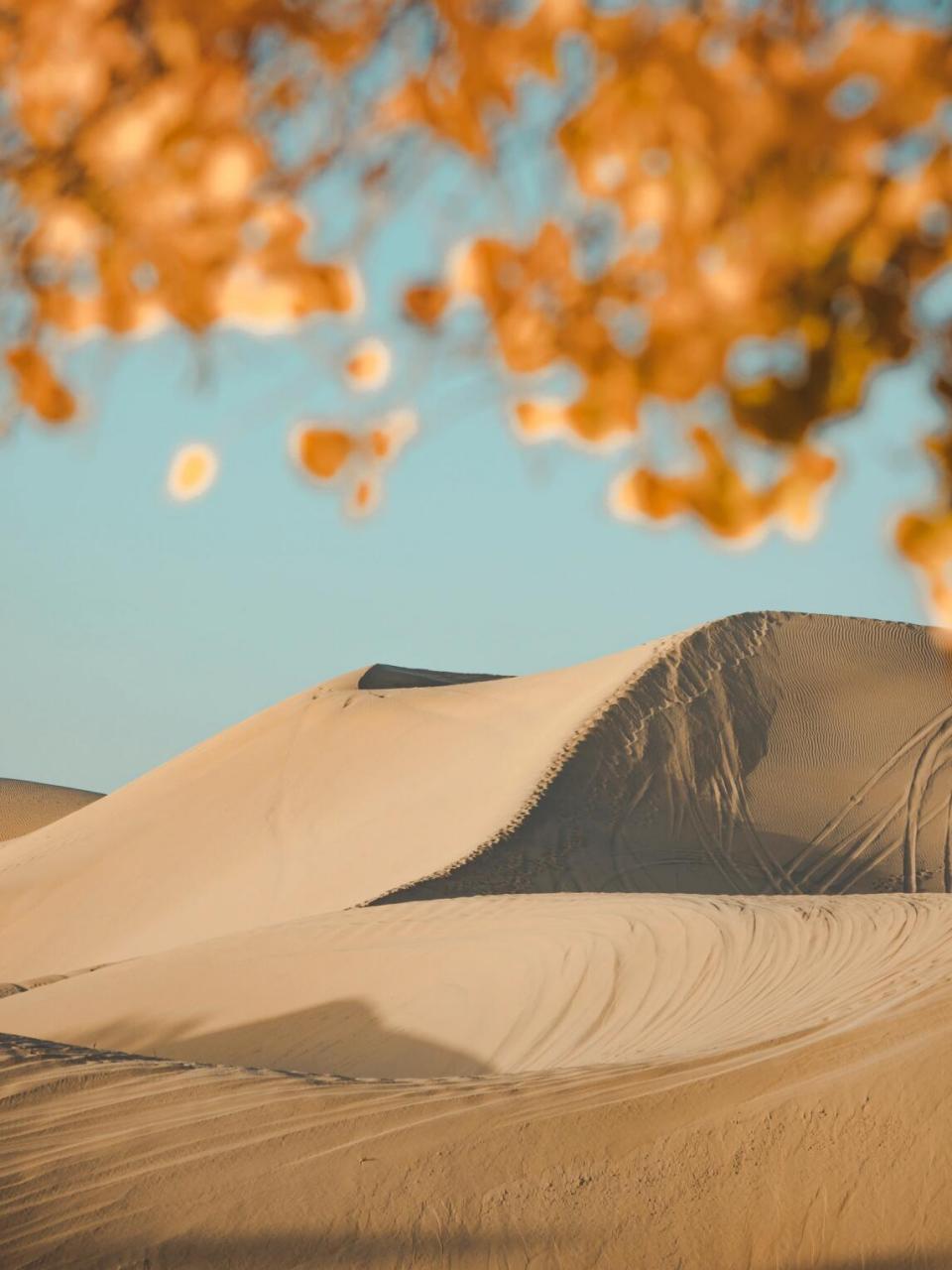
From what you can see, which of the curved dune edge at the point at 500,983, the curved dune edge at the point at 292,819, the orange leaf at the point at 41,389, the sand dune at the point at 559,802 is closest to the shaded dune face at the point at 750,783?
the sand dune at the point at 559,802

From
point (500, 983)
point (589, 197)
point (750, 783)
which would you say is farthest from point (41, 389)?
point (750, 783)

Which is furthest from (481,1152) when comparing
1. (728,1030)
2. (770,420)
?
(770,420)

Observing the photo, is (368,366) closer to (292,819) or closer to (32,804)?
(292,819)

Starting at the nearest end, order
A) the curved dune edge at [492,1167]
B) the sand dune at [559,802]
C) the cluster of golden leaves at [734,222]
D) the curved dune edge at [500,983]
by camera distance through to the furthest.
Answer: the cluster of golden leaves at [734,222]
the curved dune edge at [492,1167]
the curved dune edge at [500,983]
the sand dune at [559,802]

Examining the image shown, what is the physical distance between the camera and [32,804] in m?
40.6

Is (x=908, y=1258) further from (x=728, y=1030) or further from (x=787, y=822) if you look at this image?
(x=787, y=822)

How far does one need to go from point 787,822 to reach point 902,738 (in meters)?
2.94

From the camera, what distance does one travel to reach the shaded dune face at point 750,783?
54.4 feet

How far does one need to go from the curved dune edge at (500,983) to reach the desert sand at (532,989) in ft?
0.11

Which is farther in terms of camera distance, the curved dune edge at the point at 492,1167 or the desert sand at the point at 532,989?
the desert sand at the point at 532,989

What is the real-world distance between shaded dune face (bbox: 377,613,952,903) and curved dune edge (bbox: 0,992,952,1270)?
9514 millimetres

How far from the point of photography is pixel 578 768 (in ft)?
59.1

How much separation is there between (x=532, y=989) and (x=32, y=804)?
110 feet

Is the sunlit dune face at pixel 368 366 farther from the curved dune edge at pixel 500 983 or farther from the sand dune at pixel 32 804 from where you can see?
the sand dune at pixel 32 804
